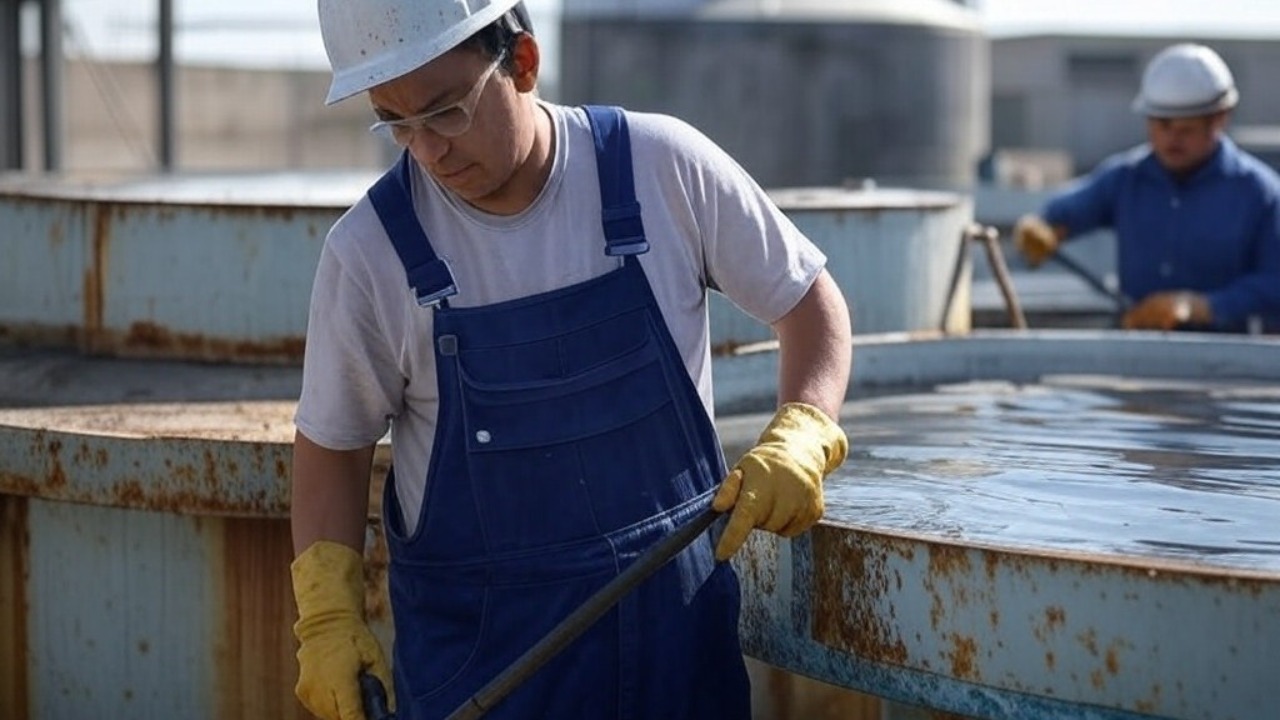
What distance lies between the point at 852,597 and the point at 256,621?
1360 mm

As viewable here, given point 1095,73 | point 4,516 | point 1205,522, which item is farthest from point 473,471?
point 1095,73

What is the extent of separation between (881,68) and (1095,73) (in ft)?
47.8

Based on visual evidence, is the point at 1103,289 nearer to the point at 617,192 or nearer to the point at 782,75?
the point at 782,75

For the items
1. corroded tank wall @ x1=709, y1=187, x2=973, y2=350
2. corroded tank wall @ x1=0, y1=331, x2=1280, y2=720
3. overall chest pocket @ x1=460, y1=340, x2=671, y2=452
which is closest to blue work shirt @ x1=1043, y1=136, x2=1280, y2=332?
corroded tank wall @ x1=709, y1=187, x2=973, y2=350

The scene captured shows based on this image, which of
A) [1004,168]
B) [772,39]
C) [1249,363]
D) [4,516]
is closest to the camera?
[4,516]

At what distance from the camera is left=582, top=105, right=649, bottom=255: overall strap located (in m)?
2.64

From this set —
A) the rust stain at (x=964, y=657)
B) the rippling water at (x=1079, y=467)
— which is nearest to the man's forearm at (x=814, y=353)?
the rippling water at (x=1079, y=467)

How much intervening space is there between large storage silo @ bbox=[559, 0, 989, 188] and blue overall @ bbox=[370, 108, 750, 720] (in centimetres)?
701

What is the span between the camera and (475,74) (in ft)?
8.36

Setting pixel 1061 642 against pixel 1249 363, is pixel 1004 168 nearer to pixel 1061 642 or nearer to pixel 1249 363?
pixel 1249 363

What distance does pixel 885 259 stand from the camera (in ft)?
16.2

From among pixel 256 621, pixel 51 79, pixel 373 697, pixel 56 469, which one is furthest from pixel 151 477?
pixel 51 79

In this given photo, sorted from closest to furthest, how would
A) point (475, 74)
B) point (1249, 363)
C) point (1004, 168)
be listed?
1. point (475, 74)
2. point (1249, 363)
3. point (1004, 168)

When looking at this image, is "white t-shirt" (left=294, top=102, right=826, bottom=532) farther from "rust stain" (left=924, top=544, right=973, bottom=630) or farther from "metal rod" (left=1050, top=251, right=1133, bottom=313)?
"metal rod" (left=1050, top=251, right=1133, bottom=313)
